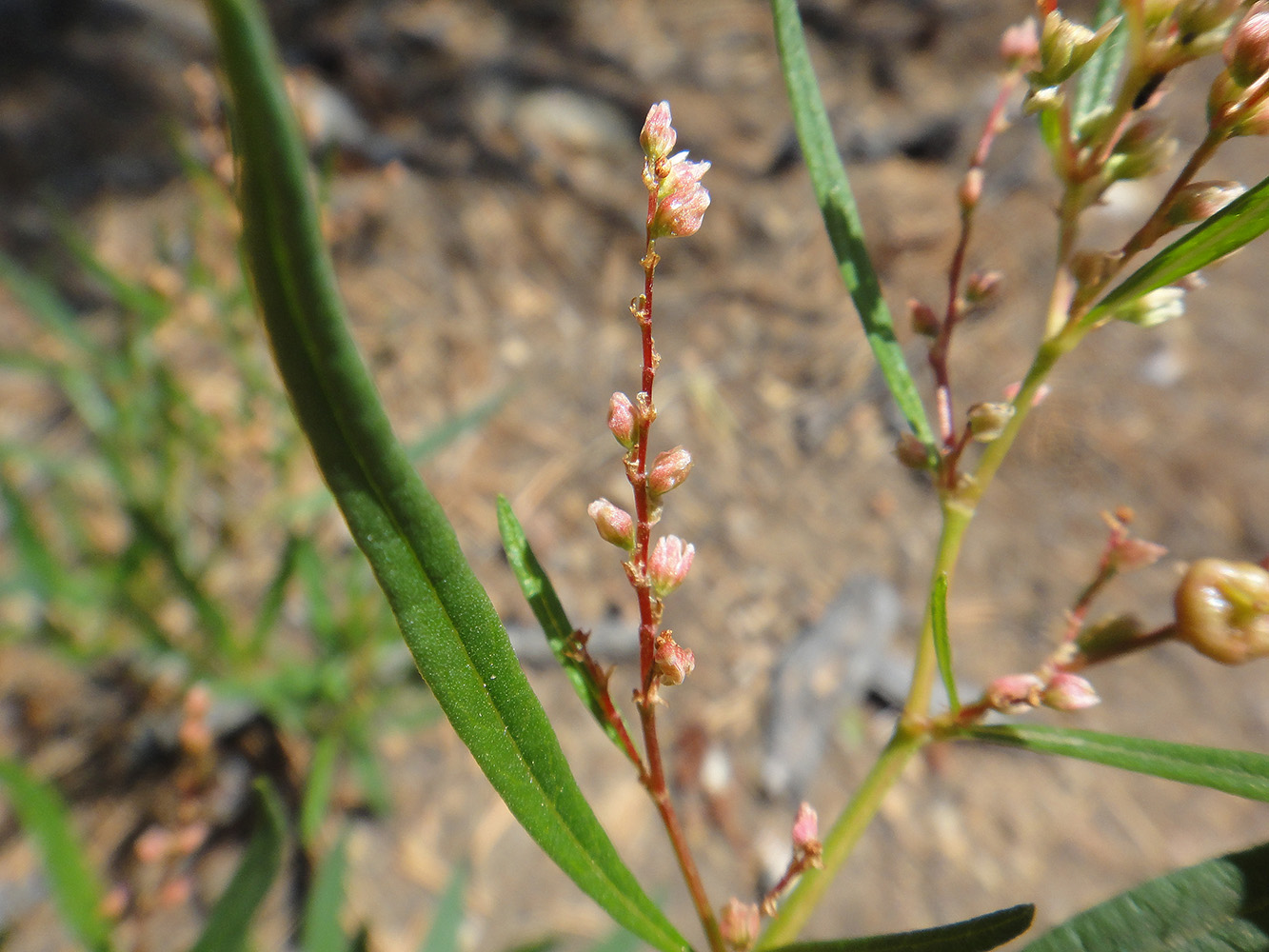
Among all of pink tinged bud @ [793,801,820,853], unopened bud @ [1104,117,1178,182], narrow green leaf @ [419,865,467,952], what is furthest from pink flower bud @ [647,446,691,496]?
narrow green leaf @ [419,865,467,952]

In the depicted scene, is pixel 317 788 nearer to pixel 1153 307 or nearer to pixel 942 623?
pixel 942 623

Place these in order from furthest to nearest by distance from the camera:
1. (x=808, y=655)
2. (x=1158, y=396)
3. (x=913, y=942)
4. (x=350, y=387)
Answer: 1. (x=1158, y=396)
2. (x=808, y=655)
3. (x=913, y=942)
4. (x=350, y=387)

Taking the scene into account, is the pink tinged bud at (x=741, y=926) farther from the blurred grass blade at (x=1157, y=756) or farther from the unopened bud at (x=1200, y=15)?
the unopened bud at (x=1200, y=15)

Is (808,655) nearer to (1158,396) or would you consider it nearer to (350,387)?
(1158,396)

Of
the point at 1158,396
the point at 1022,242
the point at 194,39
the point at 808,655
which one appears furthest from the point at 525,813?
the point at 194,39

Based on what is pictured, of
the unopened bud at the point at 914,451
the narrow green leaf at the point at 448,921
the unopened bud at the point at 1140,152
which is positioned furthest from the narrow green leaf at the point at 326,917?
the unopened bud at the point at 1140,152
